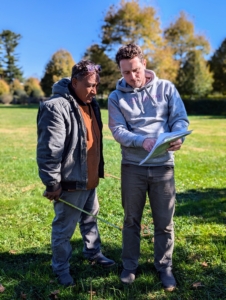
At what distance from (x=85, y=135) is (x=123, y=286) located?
1.38m

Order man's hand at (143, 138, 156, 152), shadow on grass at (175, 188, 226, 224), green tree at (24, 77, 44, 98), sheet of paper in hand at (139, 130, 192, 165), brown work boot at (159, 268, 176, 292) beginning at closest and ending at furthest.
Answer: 1. sheet of paper in hand at (139, 130, 192, 165)
2. man's hand at (143, 138, 156, 152)
3. brown work boot at (159, 268, 176, 292)
4. shadow on grass at (175, 188, 226, 224)
5. green tree at (24, 77, 44, 98)

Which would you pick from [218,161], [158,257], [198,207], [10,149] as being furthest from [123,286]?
[10,149]

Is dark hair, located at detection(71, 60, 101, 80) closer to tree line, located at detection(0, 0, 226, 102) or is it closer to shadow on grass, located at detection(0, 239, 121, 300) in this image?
shadow on grass, located at detection(0, 239, 121, 300)

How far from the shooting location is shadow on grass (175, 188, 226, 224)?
4699 millimetres

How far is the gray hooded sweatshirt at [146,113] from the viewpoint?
2734 millimetres

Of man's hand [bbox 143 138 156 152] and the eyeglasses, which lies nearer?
man's hand [bbox 143 138 156 152]

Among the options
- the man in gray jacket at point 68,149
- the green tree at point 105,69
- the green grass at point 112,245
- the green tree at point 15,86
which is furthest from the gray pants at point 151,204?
the green tree at point 15,86

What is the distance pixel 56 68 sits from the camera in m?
51.9

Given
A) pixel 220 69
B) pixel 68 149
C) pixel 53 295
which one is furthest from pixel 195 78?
pixel 53 295

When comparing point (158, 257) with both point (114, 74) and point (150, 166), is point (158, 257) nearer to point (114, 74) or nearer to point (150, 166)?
point (150, 166)

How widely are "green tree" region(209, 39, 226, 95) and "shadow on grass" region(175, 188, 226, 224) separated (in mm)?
37607

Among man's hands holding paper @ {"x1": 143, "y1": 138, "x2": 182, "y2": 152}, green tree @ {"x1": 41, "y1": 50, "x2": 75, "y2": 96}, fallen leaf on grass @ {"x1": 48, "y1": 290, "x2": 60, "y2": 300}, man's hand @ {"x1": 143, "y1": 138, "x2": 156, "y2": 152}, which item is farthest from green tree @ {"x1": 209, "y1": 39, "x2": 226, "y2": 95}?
fallen leaf on grass @ {"x1": 48, "y1": 290, "x2": 60, "y2": 300}

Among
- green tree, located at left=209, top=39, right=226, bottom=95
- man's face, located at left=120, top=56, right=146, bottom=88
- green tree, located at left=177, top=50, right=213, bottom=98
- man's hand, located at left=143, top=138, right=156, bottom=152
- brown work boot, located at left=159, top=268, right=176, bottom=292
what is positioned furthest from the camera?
green tree, located at left=209, top=39, right=226, bottom=95

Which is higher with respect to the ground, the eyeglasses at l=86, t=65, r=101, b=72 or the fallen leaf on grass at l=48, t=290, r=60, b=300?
the eyeglasses at l=86, t=65, r=101, b=72
